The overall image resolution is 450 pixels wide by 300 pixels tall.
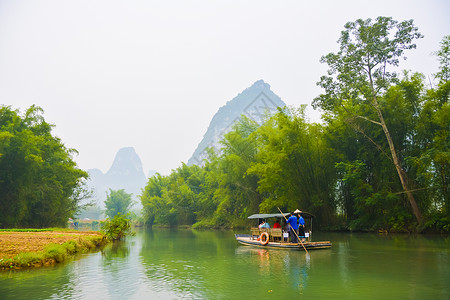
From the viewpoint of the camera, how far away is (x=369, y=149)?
958 inches

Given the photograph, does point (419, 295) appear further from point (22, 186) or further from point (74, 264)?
point (22, 186)

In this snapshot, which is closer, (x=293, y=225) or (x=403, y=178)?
(x=293, y=225)

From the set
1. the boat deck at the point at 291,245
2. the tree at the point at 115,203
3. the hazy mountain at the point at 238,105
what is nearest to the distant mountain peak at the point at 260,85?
the hazy mountain at the point at 238,105

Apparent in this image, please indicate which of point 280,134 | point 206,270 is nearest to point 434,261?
point 206,270

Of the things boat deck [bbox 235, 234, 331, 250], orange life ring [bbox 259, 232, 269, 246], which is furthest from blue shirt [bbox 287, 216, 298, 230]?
orange life ring [bbox 259, 232, 269, 246]

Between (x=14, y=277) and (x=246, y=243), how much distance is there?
1148 cm

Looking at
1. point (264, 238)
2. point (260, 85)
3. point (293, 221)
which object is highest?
point (260, 85)

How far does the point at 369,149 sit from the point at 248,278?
18.7m

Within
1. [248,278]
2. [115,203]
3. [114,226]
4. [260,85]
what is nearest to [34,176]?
[114,226]

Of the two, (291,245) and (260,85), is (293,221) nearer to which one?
(291,245)

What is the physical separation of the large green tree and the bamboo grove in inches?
648

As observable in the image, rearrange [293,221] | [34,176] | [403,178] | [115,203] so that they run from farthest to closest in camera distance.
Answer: [115,203], [34,176], [403,178], [293,221]

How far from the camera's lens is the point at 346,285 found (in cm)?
776

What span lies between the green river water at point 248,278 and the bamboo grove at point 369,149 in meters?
8.52
